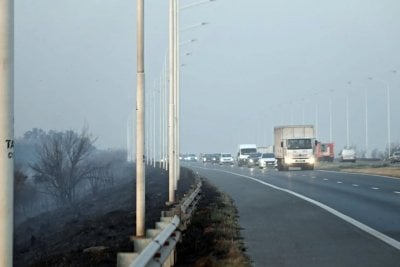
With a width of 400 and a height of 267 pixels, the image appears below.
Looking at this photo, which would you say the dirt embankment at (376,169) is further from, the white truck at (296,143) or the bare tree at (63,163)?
the bare tree at (63,163)

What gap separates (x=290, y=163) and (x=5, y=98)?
61.7 m

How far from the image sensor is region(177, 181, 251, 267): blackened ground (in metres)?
12.0

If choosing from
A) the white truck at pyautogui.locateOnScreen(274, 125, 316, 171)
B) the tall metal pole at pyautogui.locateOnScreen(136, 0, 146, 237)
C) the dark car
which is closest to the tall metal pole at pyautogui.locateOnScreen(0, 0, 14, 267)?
the tall metal pole at pyautogui.locateOnScreen(136, 0, 146, 237)

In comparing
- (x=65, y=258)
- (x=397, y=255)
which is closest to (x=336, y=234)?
(x=397, y=255)

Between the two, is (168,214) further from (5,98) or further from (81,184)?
(81,184)

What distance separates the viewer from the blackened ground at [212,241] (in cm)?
1200

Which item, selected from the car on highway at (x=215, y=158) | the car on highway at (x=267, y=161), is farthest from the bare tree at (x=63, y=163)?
the car on highway at (x=215, y=158)

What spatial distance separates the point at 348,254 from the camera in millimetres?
12906

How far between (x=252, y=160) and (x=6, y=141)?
302ft

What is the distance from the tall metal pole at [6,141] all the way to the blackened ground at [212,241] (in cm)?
580

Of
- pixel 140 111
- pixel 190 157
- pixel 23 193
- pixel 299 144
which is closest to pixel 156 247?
pixel 140 111

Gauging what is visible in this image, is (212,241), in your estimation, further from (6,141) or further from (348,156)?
(348,156)

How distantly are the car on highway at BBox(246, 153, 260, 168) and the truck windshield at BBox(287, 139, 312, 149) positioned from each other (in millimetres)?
30102

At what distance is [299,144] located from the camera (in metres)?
65.2
